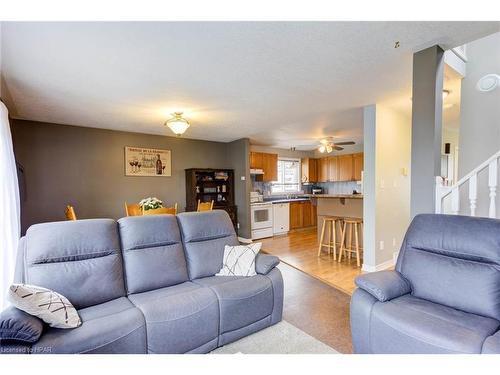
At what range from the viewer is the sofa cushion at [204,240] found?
7.90 feet

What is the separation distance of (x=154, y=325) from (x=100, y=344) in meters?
0.31

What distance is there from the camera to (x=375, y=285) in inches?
69.6

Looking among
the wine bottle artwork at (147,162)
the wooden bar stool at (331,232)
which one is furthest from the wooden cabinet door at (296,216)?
the wine bottle artwork at (147,162)

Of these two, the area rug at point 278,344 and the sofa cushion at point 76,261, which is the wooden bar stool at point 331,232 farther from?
the sofa cushion at point 76,261

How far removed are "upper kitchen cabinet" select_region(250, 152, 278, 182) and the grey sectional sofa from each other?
4.28 metres

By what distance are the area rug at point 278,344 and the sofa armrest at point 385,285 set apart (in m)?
0.59

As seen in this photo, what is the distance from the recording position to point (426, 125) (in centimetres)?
217

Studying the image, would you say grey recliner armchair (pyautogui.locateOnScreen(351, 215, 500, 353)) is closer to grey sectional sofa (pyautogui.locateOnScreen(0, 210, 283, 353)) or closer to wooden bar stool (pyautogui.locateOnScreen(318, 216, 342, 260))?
grey sectional sofa (pyautogui.locateOnScreen(0, 210, 283, 353))

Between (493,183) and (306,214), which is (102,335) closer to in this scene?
(493,183)

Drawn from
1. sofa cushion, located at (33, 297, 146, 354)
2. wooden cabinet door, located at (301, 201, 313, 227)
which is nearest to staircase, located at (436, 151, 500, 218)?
sofa cushion, located at (33, 297, 146, 354)

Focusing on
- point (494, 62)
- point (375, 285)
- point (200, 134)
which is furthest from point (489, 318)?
point (200, 134)

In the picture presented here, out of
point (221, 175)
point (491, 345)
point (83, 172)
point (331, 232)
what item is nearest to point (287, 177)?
point (221, 175)

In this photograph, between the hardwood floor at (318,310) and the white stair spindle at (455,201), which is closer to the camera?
the hardwood floor at (318,310)

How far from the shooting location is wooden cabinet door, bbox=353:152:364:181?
265 inches
